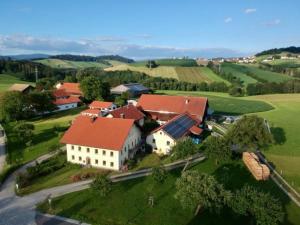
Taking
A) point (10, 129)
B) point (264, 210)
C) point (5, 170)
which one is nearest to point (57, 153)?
point (5, 170)

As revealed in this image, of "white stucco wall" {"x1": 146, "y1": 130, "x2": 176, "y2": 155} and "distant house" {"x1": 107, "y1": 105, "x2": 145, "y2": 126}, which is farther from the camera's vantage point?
"distant house" {"x1": 107, "y1": 105, "x2": 145, "y2": 126}

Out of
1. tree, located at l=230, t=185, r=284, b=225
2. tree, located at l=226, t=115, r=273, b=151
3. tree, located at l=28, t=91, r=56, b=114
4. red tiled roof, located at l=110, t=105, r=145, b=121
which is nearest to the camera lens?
tree, located at l=230, t=185, r=284, b=225

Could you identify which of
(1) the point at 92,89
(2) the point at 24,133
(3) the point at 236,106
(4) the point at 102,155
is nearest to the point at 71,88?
(1) the point at 92,89

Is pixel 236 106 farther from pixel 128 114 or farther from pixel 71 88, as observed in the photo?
pixel 71 88

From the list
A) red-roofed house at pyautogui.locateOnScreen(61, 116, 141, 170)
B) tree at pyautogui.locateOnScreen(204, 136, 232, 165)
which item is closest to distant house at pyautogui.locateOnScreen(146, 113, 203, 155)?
red-roofed house at pyautogui.locateOnScreen(61, 116, 141, 170)

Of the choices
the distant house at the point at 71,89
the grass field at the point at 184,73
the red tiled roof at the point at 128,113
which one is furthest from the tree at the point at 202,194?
the grass field at the point at 184,73

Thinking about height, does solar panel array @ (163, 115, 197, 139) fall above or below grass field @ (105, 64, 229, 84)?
below

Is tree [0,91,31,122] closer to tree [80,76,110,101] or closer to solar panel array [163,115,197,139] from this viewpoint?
tree [80,76,110,101]
